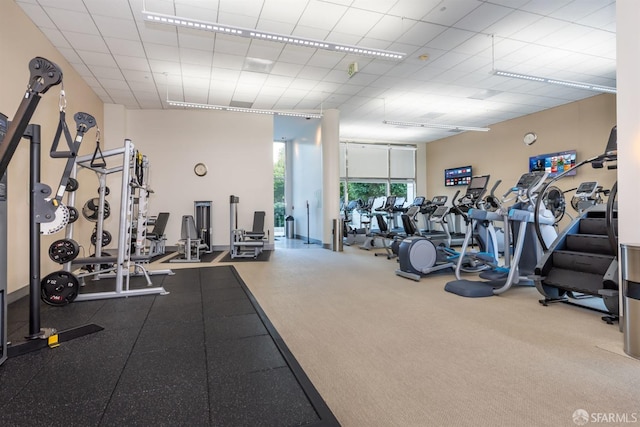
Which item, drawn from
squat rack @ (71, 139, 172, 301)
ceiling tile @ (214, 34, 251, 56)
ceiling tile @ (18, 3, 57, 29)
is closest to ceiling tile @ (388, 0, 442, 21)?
ceiling tile @ (214, 34, 251, 56)

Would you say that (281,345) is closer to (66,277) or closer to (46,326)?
(46,326)

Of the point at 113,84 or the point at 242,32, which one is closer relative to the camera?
the point at 242,32

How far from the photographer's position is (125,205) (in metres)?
3.71

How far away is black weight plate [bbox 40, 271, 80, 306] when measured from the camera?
3350mm

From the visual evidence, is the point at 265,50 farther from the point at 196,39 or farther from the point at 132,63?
the point at 132,63

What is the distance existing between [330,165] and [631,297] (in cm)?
681

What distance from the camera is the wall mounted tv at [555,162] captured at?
7766 mm

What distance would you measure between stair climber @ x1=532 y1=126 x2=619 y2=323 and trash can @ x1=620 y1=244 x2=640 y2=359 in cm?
65

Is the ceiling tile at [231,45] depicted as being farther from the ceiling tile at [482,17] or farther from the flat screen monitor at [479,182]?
the flat screen monitor at [479,182]

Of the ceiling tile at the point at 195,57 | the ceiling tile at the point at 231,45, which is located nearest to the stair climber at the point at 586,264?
the ceiling tile at the point at 231,45

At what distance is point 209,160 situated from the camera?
8.32 meters

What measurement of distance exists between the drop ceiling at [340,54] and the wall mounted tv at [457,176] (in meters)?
2.79

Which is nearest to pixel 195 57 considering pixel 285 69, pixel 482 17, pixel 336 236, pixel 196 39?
pixel 196 39

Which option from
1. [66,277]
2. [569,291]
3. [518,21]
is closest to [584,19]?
[518,21]
